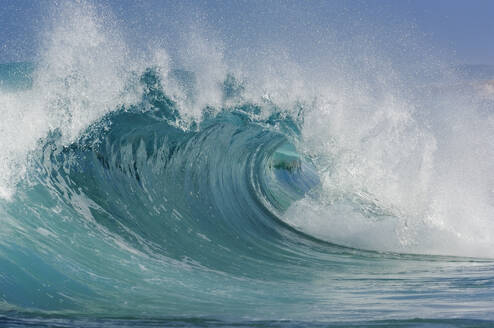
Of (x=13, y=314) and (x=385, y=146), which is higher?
(x=385, y=146)

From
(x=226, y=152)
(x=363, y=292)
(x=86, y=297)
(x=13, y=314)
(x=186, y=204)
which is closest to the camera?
(x=13, y=314)

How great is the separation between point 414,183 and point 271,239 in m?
2.43

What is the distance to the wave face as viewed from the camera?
3904mm

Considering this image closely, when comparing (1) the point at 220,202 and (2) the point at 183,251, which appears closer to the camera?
(2) the point at 183,251

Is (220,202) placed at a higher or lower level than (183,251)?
higher

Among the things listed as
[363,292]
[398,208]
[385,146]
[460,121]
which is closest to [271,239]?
[398,208]

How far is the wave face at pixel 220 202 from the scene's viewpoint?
390 cm

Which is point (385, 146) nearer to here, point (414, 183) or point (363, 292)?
point (414, 183)

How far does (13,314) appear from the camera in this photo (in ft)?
10.8

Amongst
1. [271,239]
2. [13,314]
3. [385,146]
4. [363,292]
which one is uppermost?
[385,146]

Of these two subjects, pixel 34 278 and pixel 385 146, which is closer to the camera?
pixel 34 278

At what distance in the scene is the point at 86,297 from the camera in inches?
151

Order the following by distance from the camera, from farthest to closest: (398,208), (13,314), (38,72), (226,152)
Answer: (226,152) < (398,208) < (38,72) < (13,314)

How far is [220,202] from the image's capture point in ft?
27.2
